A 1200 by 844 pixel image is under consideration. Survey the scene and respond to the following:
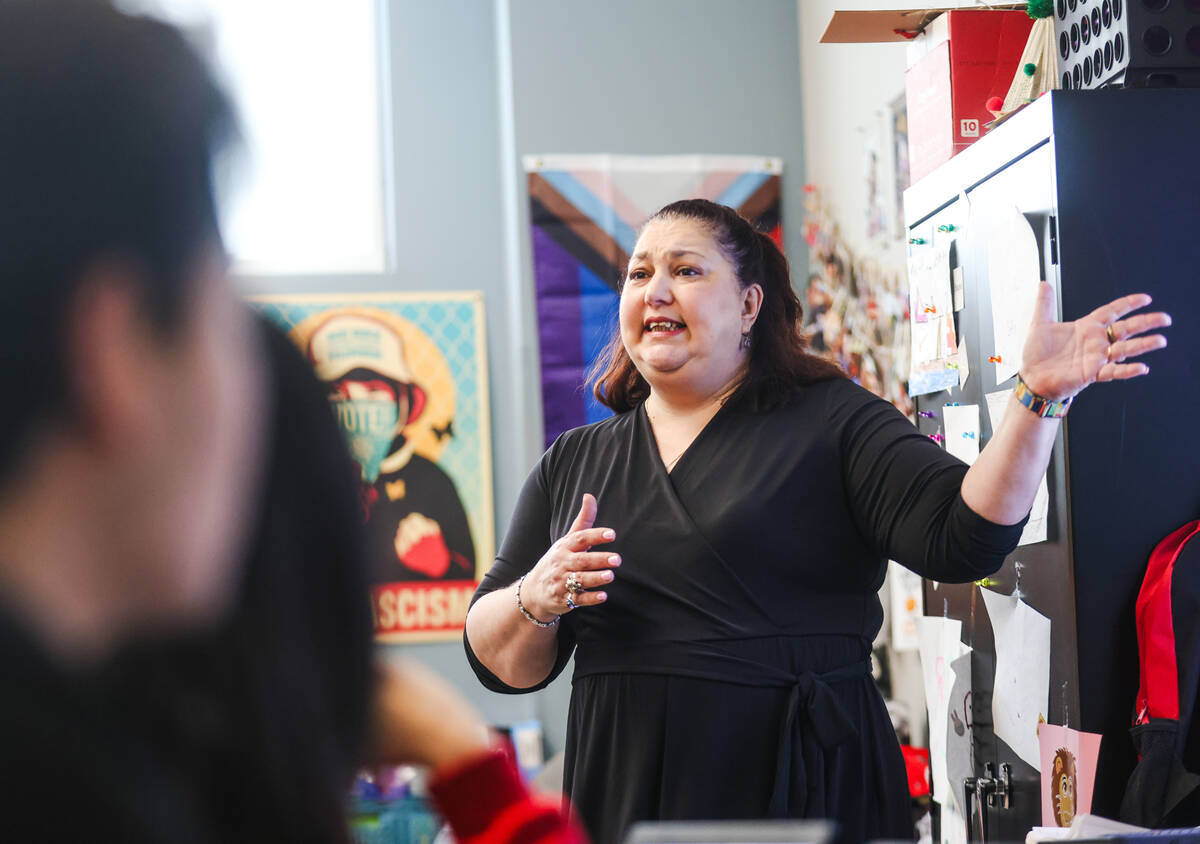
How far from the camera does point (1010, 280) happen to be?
1.69 metres

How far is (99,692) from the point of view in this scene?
12.5 inches

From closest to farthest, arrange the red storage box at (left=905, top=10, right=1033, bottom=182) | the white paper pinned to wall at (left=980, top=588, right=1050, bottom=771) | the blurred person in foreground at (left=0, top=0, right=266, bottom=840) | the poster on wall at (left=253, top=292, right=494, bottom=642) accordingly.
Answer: the blurred person in foreground at (left=0, top=0, right=266, bottom=840), the white paper pinned to wall at (left=980, top=588, right=1050, bottom=771), the red storage box at (left=905, top=10, right=1033, bottom=182), the poster on wall at (left=253, top=292, right=494, bottom=642)

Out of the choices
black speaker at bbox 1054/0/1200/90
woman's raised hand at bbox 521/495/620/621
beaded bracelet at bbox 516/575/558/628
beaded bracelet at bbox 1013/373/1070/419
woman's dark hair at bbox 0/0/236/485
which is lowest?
beaded bracelet at bbox 516/575/558/628

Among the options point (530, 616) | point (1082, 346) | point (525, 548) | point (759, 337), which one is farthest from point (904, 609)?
point (1082, 346)

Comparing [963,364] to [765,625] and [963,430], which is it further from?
[765,625]

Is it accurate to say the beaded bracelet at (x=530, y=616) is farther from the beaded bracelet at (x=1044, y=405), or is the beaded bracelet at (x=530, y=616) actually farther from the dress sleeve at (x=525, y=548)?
the beaded bracelet at (x=1044, y=405)

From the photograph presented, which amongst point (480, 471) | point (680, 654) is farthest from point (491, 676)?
point (480, 471)

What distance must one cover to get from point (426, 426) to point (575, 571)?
8.38ft

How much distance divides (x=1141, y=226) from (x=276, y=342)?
147 centimetres

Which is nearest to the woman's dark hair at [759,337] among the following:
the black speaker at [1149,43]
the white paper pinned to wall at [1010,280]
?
the white paper pinned to wall at [1010,280]

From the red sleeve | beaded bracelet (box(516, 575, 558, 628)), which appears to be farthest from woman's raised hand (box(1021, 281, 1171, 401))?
the red sleeve

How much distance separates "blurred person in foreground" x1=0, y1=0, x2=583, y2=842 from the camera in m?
0.31

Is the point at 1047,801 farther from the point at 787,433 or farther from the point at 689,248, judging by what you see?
the point at 689,248

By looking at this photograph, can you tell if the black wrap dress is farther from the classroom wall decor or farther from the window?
the window
